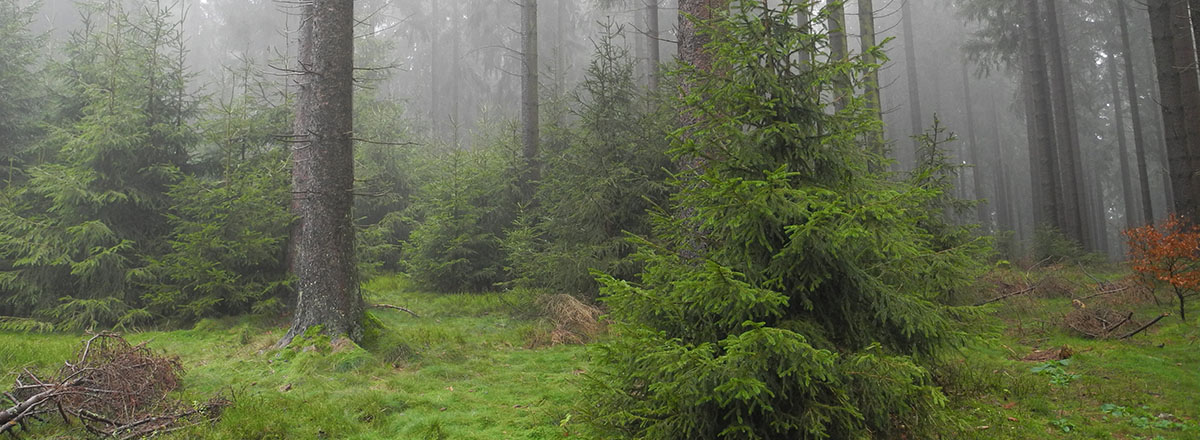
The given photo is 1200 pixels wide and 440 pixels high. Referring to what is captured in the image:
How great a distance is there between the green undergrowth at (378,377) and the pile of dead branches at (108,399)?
0.14 m

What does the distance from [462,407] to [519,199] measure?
24.7 ft

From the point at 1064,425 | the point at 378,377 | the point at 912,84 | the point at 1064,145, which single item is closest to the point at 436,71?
the point at 912,84

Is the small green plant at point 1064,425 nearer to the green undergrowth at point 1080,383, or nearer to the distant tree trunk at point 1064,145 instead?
the green undergrowth at point 1080,383

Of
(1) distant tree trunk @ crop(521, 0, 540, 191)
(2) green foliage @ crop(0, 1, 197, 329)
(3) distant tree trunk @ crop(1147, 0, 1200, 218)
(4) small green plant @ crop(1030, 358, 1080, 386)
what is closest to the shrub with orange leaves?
(4) small green plant @ crop(1030, 358, 1080, 386)

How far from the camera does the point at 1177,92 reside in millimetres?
11266

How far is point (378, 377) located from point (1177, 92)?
48.1ft

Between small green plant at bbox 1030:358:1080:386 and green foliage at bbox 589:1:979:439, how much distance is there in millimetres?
2518

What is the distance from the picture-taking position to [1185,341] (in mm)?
6492

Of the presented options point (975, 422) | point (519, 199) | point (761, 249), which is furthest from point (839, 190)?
point (519, 199)

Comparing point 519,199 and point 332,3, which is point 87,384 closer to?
point 332,3

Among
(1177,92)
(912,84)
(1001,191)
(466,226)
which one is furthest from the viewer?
(1001,191)

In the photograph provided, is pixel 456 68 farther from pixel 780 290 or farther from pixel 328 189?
pixel 780 290

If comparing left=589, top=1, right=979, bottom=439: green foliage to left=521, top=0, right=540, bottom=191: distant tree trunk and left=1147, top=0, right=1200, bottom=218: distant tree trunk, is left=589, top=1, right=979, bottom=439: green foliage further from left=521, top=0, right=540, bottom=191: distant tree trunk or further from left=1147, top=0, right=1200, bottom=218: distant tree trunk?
left=1147, top=0, right=1200, bottom=218: distant tree trunk

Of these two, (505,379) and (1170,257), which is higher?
(1170,257)
